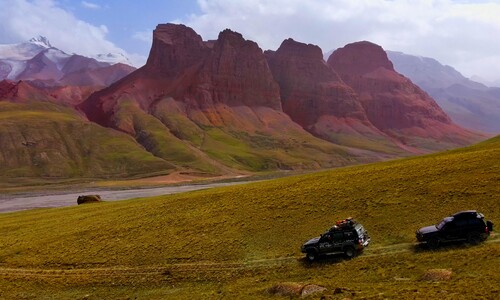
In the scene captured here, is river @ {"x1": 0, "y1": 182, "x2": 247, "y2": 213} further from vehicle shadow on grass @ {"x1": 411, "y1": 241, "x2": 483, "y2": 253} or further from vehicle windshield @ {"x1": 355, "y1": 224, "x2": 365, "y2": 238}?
vehicle shadow on grass @ {"x1": 411, "y1": 241, "x2": 483, "y2": 253}

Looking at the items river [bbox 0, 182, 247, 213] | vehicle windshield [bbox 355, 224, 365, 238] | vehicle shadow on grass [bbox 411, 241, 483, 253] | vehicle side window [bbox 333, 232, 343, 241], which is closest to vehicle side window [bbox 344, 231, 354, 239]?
vehicle side window [bbox 333, 232, 343, 241]

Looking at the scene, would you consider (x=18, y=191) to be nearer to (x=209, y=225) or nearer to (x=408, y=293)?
(x=209, y=225)

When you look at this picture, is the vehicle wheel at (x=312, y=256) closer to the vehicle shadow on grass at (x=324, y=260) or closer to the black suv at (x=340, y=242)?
the black suv at (x=340, y=242)

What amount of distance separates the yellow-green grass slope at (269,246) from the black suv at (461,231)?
2.33 ft

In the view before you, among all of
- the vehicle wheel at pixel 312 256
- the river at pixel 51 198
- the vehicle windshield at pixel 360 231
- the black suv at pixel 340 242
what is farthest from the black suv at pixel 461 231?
the river at pixel 51 198

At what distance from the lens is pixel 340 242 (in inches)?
1254

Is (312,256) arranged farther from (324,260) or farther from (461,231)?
(461,231)

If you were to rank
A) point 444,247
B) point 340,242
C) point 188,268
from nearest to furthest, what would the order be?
point 444,247 → point 340,242 → point 188,268

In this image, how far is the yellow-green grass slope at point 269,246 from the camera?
2755 cm

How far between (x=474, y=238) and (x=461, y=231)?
37.8 inches

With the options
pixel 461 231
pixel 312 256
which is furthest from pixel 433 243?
pixel 312 256

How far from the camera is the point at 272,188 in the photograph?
178 ft

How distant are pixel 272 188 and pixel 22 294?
2916 centimetres

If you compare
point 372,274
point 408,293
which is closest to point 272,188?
point 372,274
